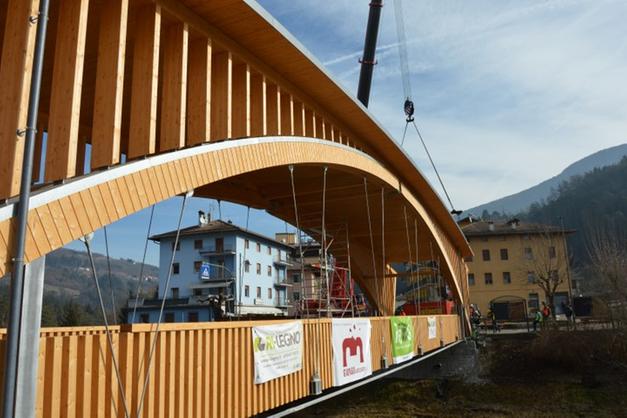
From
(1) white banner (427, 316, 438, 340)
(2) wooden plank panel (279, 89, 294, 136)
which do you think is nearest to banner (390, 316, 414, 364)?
(1) white banner (427, 316, 438, 340)

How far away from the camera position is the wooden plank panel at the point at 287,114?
999 centimetres

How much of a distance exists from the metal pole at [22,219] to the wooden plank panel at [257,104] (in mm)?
5093

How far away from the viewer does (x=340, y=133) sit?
12.6 metres

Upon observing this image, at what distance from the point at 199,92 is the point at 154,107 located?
46.6 inches

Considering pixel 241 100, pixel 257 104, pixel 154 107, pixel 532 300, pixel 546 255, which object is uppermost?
pixel 546 255

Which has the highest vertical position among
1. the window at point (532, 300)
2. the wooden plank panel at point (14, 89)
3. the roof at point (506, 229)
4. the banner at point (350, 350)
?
the roof at point (506, 229)

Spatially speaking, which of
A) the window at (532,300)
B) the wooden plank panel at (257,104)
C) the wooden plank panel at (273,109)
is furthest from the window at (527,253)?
the wooden plank panel at (257,104)

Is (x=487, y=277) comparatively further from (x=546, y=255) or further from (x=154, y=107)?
(x=154, y=107)

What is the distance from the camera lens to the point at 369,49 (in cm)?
2130

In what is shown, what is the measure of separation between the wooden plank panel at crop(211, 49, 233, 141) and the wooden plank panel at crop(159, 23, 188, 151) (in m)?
0.82

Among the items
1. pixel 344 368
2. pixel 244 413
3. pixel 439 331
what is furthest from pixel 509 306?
pixel 244 413

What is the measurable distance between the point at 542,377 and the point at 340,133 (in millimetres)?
20237

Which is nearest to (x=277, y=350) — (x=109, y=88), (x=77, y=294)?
(x=109, y=88)

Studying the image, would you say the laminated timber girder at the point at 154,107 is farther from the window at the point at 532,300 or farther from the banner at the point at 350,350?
the window at the point at 532,300
